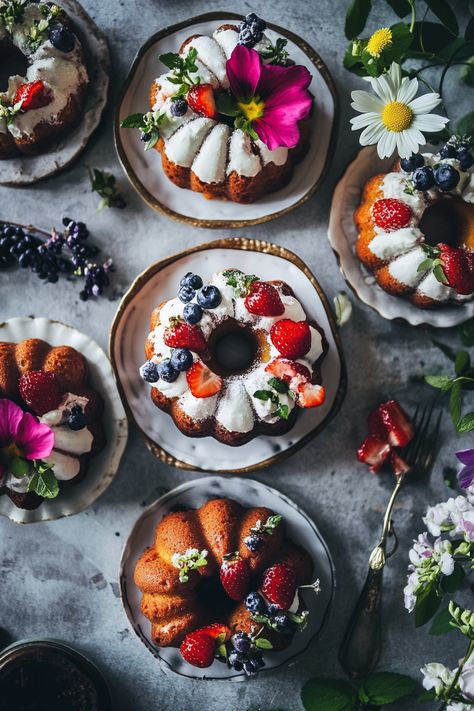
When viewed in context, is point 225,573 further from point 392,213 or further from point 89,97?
point 89,97

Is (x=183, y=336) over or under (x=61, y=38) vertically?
under

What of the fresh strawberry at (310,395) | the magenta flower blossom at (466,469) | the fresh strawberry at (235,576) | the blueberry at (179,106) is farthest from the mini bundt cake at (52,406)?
the magenta flower blossom at (466,469)

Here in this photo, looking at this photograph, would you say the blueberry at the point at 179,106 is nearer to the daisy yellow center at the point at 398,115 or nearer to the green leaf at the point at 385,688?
the daisy yellow center at the point at 398,115

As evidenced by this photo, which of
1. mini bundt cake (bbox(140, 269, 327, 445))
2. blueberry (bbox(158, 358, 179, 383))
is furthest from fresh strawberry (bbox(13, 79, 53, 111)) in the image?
blueberry (bbox(158, 358, 179, 383))

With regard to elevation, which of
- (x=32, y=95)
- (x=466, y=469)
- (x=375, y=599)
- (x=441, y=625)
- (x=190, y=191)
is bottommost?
(x=375, y=599)

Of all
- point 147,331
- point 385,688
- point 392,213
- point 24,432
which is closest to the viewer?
point 24,432

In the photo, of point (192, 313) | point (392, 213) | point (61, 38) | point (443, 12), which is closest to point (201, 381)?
point (192, 313)

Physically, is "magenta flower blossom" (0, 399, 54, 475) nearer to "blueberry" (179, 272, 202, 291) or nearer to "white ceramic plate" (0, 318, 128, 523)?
"white ceramic plate" (0, 318, 128, 523)
